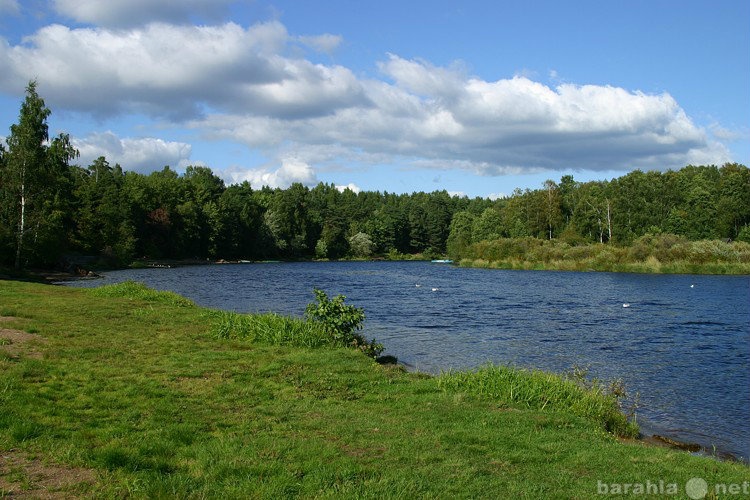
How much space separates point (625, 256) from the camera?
251ft

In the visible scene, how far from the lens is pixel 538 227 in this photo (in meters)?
116

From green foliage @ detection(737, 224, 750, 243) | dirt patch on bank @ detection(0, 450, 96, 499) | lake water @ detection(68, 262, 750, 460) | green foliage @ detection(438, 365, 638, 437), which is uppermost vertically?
green foliage @ detection(737, 224, 750, 243)

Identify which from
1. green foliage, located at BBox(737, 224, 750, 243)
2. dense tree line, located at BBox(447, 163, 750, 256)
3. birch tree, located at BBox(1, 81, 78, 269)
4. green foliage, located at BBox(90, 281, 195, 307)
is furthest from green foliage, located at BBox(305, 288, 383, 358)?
green foliage, located at BBox(737, 224, 750, 243)

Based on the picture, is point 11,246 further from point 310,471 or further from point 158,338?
point 310,471

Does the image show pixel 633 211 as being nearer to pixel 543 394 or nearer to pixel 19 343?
pixel 543 394

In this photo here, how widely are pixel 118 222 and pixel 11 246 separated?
43106 mm

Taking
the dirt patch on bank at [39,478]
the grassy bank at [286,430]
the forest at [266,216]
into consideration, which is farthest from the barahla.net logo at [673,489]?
the forest at [266,216]

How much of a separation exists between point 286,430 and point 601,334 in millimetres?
21370

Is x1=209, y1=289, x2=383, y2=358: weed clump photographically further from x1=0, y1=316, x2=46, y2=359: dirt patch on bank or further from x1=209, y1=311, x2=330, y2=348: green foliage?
x1=0, y1=316, x2=46, y2=359: dirt patch on bank

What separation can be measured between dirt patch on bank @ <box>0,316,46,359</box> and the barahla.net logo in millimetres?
11231

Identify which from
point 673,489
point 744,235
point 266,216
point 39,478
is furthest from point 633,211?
point 39,478

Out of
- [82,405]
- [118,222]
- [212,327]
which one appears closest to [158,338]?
[212,327]

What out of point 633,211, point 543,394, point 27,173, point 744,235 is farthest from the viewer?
point 633,211

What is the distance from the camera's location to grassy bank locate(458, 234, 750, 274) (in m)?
68.0
